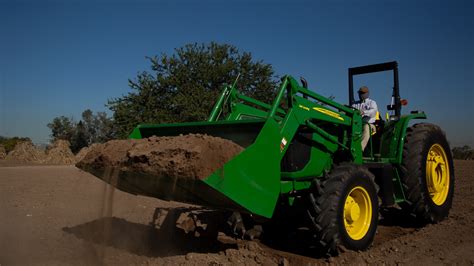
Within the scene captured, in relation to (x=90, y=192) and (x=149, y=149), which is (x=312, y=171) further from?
(x=90, y=192)

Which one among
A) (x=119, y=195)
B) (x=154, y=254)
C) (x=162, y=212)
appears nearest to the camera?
(x=154, y=254)

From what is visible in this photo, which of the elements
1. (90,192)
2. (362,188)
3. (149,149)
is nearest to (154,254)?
(149,149)

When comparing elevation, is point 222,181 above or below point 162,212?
above

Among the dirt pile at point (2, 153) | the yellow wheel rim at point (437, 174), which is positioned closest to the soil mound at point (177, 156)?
the yellow wheel rim at point (437, 174)

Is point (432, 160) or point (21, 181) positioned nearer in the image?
point (432, 160)

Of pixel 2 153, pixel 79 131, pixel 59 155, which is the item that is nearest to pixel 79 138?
pixel 79 131

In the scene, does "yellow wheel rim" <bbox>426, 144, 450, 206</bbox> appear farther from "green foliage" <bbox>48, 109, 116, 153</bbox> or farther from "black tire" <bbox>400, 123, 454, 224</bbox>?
"green foliage" <bbox>48, 109, 116, 153</bbox>

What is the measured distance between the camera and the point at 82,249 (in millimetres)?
5629

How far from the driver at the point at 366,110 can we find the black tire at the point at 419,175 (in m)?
0.63

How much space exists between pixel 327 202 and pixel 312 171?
2.33 feet

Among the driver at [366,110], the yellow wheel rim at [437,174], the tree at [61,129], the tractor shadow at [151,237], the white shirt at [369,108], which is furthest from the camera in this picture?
the tree at [61,129]

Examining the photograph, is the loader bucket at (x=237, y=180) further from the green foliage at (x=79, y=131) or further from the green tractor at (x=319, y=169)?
the green foliage at (x=79, y=131)

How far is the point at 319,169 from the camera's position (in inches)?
230

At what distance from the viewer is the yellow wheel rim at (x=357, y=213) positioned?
541 cm
